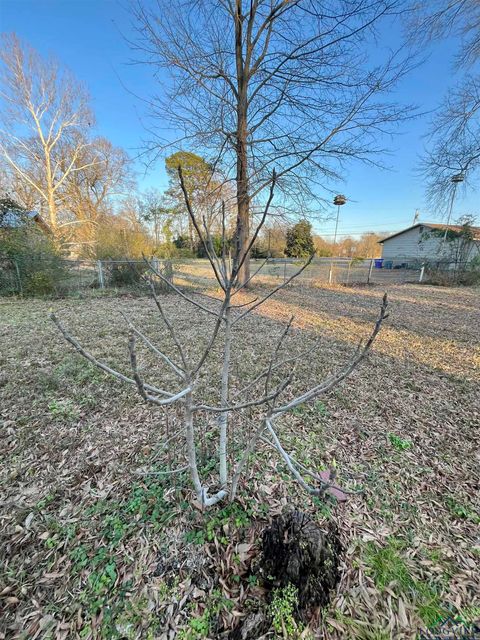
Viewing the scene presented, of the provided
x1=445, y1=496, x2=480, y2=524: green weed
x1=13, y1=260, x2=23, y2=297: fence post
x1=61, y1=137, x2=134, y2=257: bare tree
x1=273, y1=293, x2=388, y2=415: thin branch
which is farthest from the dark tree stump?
x1=61, y1=137, x2=134, y2=257: bare tree

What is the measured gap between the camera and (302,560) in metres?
1.07

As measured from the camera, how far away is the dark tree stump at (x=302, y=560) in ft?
3.51

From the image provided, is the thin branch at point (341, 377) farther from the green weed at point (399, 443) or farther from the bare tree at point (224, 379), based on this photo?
the green weed at point (399, 443)

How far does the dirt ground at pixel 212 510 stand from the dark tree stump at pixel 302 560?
0.25 ft

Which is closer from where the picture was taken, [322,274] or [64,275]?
[64,275]

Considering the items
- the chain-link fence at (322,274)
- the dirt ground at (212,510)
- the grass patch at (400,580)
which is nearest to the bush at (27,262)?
the chain-link fence at (322,274)

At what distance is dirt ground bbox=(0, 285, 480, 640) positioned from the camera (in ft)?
3.51

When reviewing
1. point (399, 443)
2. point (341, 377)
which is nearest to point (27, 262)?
point (341, 377)

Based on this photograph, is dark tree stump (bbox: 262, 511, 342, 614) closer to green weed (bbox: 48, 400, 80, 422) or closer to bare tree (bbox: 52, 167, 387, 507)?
bare tree (bbox: 52, 167, 387, 507)

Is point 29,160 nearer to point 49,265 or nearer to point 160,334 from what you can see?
point 49,265

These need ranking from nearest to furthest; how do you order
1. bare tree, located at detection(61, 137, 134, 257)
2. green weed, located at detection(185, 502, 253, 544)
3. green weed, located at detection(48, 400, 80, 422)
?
green weed, located at detection(185, 502, 253, 544) < green weed, located at detection(48, 400, 80, 422) < bare tree, located at detection(61, 137, 134, 257)

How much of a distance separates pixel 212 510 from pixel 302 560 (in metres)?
0.54

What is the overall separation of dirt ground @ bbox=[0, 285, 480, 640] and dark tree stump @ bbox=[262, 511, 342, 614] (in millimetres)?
76

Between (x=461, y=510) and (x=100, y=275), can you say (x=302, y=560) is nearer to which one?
(x=461, y=510)
